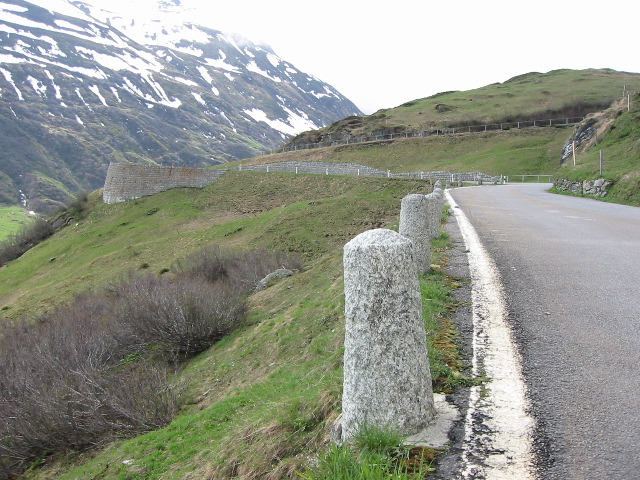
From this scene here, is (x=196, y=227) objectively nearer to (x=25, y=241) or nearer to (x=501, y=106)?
(x=25, y=241)

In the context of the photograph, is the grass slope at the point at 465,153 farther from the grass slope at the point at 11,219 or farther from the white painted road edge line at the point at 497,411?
the grass slope at the point at 11,219

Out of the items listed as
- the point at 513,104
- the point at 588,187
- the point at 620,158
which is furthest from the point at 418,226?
the point at 513,104

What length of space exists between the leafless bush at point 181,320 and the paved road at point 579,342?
713 cm

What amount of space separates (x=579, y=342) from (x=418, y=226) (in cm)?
327

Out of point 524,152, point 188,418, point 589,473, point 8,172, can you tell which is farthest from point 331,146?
point 8,172

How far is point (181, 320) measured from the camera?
1342 cm

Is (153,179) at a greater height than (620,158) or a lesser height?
lesser

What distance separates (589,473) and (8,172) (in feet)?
604

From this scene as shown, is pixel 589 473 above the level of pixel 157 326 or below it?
above

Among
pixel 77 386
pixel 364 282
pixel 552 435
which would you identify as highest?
pixel 364 282

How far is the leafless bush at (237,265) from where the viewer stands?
20.5m

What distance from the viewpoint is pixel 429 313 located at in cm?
544

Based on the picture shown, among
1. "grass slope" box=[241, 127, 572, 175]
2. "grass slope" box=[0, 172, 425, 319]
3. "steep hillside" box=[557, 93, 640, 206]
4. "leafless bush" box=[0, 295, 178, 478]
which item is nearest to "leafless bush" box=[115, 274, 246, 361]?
"leafless bush" box=[0, 295, 178, 478]

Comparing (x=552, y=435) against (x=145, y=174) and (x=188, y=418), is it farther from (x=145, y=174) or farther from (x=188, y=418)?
(x=145, y=174)
